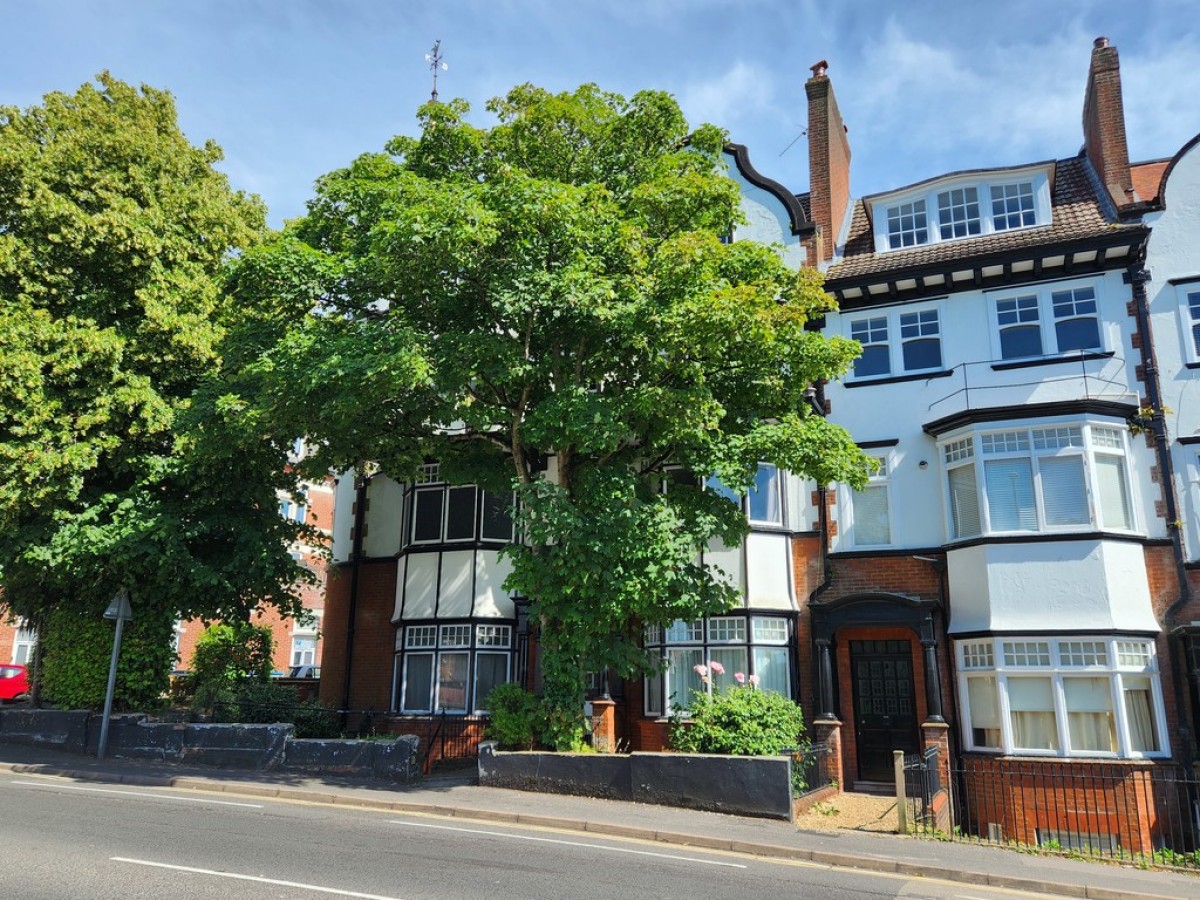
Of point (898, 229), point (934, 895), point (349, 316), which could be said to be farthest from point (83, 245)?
point (934, 895)

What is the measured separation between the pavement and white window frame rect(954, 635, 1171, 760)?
3718 millimetres

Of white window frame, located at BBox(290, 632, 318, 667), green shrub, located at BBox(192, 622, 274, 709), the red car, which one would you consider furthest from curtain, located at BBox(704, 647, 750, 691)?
white window frame, located at BBox(290, 632, 318, 667)

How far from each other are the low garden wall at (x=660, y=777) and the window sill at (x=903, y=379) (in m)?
8.28

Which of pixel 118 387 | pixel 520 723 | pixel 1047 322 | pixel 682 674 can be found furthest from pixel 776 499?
pixel 118 387

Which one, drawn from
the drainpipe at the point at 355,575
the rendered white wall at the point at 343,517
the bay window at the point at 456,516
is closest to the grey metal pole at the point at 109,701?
the drainpipe at the point at 355,575

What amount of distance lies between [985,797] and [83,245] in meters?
19.6

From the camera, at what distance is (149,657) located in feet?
64.5

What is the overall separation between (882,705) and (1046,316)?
809 cm

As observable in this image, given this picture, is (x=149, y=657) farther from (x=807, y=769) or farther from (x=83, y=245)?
(x=807, y=769)

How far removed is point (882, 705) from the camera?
17.4 m

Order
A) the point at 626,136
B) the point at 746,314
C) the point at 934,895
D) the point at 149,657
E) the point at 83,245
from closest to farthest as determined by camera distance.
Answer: the point at 934,895
the point at 746,314
the point at 626,136
the point at 83,245
the point at 149,657

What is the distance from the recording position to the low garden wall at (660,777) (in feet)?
43.5

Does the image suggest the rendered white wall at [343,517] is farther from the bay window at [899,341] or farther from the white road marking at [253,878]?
the white road marking at [253,878]

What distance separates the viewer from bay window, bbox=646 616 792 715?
17578mm
